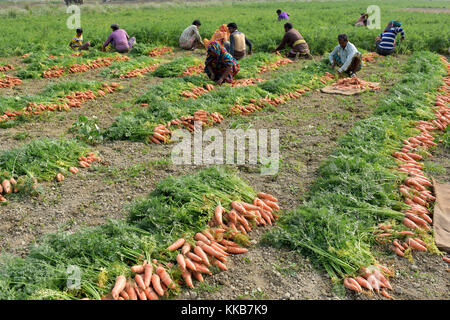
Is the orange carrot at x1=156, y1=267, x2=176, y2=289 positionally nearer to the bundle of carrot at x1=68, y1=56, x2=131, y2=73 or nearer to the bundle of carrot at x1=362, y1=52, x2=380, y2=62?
the bundle of carrot at x1=68, y1=56, x2=131, y2=73

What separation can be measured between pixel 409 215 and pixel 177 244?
2561 millimetres

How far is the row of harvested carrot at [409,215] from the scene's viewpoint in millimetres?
3205

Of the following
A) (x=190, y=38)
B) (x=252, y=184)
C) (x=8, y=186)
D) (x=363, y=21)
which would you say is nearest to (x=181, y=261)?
(x=252, y=184)

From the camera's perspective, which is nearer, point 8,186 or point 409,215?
point 409,215

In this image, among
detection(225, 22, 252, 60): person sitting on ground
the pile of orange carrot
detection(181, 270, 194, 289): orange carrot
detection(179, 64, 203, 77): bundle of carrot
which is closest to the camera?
detection(181, 270, 194, 289): orange carrot

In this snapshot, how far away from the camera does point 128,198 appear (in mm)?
4625

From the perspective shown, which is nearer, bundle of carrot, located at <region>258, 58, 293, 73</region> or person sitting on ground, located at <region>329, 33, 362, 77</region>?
person sitting on ground, located at <region>329, 33, 362, 77</region>

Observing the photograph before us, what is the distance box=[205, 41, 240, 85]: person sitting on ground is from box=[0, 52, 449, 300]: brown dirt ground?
6.26 feet

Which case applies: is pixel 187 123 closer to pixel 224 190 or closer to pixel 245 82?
pixel 224 190

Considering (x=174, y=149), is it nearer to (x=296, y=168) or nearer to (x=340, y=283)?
(x=296, y=168)

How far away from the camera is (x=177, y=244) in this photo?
11.3ft

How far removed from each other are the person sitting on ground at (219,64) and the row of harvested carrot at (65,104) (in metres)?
→ 2.42

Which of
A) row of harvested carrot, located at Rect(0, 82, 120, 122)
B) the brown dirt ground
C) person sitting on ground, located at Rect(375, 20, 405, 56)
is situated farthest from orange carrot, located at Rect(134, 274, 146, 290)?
person sitting on ground, located at Rect(375, 20, 405, 56)

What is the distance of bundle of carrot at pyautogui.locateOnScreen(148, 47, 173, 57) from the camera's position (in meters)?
13.1
